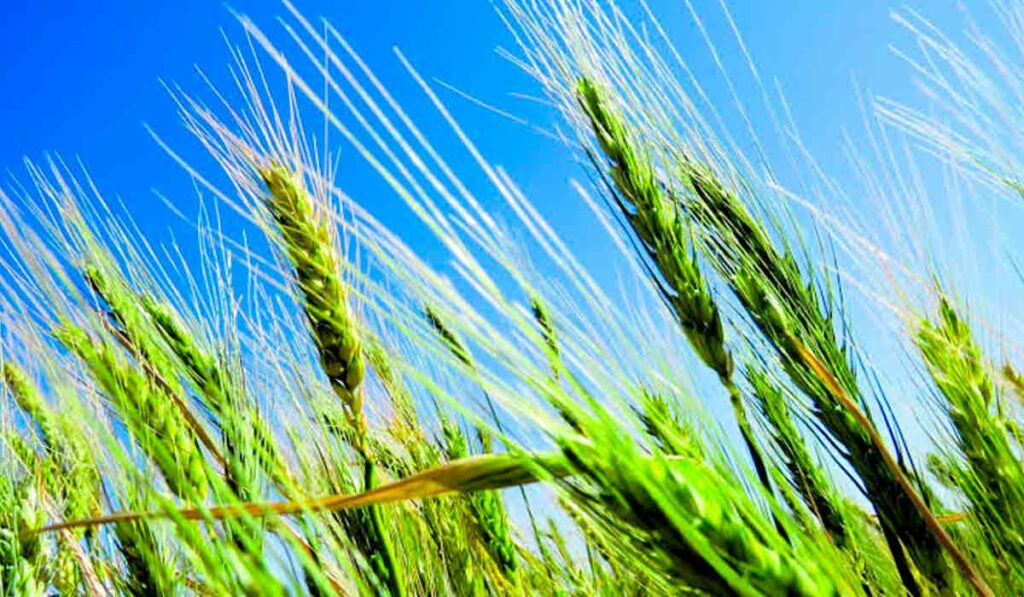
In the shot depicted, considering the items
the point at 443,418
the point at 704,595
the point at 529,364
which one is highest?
the point at 443,418

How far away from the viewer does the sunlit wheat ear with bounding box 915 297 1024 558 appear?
1.35m

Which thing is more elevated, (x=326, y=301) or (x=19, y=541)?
(x=326, y=301)

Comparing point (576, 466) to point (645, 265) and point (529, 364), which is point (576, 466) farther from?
point (645, 265)

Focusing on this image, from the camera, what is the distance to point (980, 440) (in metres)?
1.47

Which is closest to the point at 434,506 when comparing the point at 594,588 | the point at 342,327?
the point at 594,588

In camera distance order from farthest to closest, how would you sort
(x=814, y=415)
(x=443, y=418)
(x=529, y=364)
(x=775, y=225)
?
(x=443, y=418), (x=775, y=225), (x=814, y=415), (x=529, y=364)

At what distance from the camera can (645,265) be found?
1.58m

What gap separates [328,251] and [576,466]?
993 millimetres

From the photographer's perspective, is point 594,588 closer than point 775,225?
No

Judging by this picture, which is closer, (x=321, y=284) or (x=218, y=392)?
(x=321, y=284)

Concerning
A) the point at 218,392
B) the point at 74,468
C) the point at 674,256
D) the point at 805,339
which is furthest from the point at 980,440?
the point at 74,468

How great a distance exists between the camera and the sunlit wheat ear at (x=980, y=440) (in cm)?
135

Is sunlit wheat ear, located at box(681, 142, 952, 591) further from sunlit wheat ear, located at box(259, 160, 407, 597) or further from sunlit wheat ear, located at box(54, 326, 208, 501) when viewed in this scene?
sunlit wheat ear, located at box(54, 326, 208, 501)

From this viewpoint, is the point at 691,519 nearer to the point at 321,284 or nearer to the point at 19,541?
the point at 321,284
